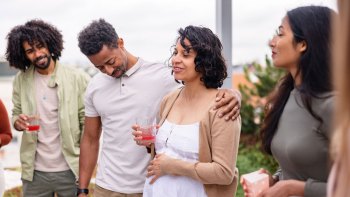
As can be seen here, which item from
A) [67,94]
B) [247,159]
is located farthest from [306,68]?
[247,159]

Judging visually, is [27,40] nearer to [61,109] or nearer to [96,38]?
[61,109]

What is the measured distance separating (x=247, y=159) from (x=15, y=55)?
381cm

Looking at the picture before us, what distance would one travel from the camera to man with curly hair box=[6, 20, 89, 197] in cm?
273

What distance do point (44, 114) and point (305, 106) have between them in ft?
5.54

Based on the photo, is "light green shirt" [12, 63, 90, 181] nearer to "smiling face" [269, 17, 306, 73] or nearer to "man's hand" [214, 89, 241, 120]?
"man's hand" [214, 89, 241, 120]

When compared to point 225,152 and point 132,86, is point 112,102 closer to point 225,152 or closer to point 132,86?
point 132,86

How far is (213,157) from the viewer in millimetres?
1856

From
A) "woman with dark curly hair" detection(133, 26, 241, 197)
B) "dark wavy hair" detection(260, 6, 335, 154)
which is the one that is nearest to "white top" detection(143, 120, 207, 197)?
"woman with dark curly hair" detection(133, 26, 241, 197)

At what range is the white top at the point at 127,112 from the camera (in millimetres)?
2273

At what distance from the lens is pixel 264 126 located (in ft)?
5.62

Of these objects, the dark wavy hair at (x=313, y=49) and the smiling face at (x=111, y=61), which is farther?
the smiling face at (x=111, y=61)

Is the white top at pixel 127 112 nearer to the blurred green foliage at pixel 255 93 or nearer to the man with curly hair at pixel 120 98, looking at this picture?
the man with curly hair at pixel 120 98

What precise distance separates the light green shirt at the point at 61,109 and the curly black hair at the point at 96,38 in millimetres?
505

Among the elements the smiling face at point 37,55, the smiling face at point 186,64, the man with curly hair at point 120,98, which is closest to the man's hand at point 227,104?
the smiling face at point 186,64
